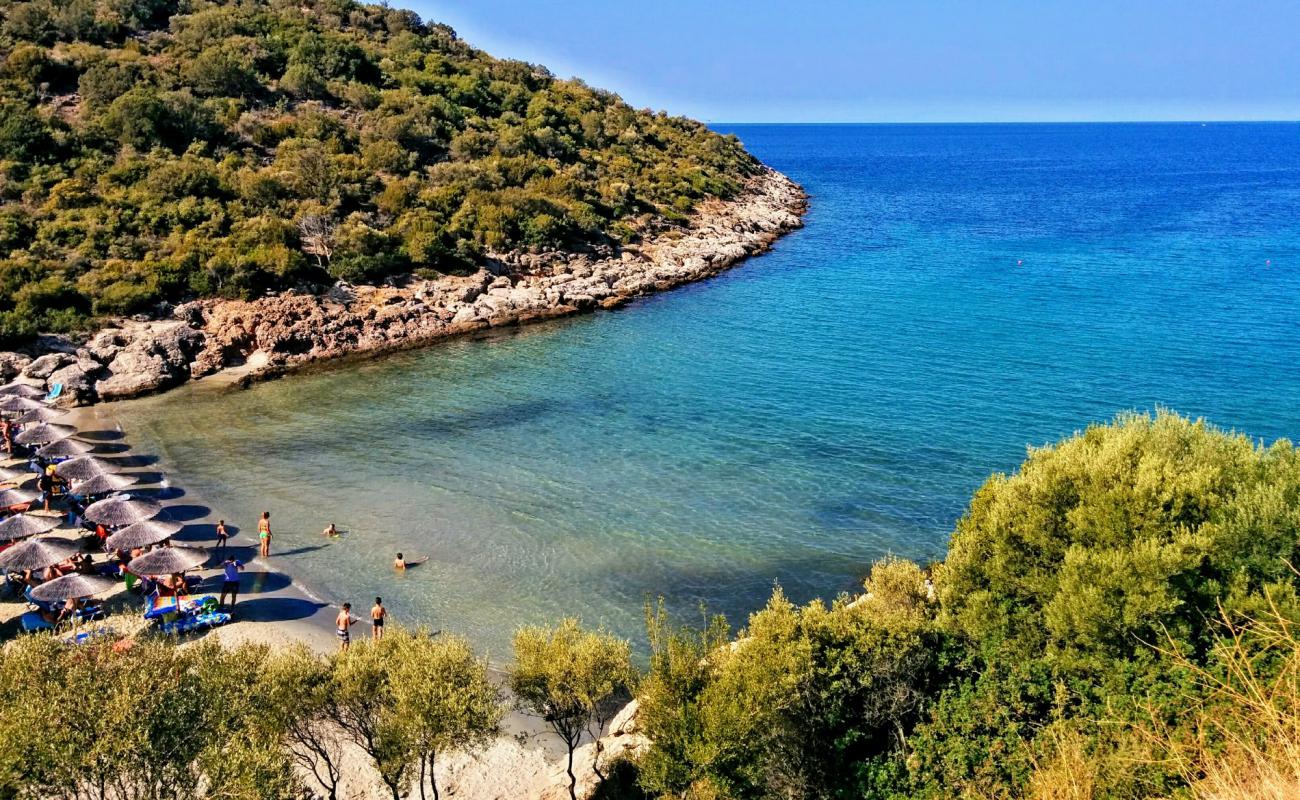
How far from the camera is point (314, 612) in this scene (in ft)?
65.4

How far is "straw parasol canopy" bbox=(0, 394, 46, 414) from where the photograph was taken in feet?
92.9

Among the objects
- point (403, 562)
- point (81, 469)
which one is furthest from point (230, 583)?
point (81, 469)

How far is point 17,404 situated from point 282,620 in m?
17.5

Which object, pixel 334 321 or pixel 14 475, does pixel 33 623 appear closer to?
pixel 14 475

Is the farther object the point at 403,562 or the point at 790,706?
the point at 403,562

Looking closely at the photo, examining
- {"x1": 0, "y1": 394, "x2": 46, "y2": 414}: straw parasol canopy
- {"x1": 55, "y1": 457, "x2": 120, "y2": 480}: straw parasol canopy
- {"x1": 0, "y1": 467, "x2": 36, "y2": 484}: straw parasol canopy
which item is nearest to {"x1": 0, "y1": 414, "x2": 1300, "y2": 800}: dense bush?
{"x1": 55, "y1": 457, "x2": 120, "y2": 480}: straw parasol canopy

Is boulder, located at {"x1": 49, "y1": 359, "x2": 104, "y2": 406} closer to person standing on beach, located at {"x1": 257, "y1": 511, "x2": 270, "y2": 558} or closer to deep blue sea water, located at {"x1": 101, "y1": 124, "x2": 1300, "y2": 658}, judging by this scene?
deep blue sea water, located at {"x1": 101, "y1": 124, "x2": 1300, "y2": 658}

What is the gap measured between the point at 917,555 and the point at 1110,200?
9528 cm

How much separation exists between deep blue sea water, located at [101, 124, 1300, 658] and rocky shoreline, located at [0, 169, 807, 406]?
82.7 inches

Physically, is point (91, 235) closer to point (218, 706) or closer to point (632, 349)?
point (632, 349)

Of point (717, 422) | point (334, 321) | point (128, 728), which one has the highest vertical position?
point (334, 321)

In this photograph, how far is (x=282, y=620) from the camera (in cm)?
1945

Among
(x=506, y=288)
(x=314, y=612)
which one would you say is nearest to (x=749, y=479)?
(x=314, y=612)

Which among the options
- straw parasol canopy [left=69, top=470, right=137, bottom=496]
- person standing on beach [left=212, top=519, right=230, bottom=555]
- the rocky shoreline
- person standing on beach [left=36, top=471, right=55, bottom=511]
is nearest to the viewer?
person standing on beach [left=212, top=519, right=230, bottom=555]
